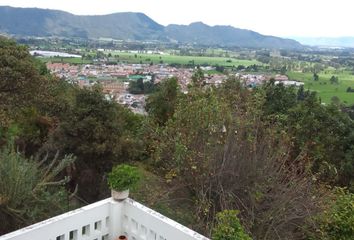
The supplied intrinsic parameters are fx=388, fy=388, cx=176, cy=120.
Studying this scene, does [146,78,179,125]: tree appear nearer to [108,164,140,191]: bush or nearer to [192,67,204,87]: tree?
[192,67,204,87]: tree

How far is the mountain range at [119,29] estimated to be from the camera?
81688 millimetres

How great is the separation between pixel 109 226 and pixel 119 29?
10878 centimetres

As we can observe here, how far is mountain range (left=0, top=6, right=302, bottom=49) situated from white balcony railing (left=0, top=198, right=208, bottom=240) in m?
75.1

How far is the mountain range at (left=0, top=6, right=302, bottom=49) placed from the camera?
8169 centimetres

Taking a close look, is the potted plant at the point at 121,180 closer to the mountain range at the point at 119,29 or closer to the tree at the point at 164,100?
the tree at the point at 164,100

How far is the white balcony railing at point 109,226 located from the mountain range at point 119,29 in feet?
246

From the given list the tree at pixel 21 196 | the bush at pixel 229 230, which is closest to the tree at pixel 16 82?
the tree at pixel 21 196

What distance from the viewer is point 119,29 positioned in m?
108

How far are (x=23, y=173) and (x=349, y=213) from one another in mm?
3355

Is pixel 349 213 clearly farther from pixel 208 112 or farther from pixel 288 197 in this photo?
A: pixel 208 112

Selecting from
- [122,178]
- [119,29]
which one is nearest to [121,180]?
[122,178]

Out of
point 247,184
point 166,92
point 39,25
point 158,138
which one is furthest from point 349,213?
point 39,25

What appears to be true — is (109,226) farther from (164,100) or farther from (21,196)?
(164,100)

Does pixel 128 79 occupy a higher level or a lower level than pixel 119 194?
lower
